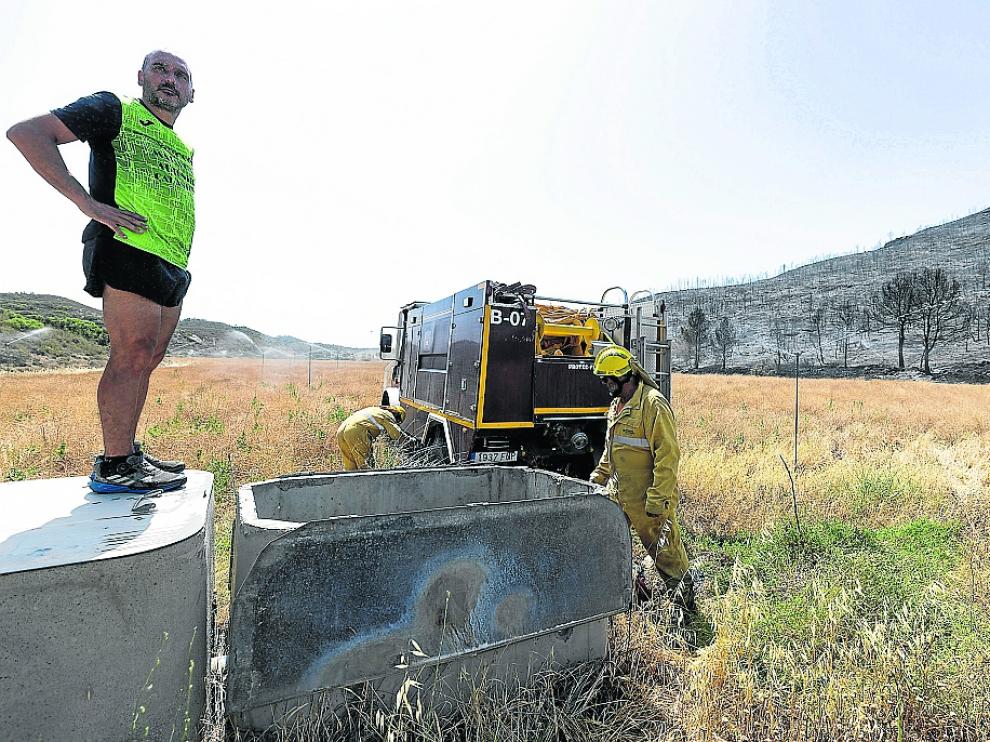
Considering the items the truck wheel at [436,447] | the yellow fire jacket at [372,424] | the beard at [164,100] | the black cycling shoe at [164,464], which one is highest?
the beard at [164,100]

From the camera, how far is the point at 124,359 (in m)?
2.33

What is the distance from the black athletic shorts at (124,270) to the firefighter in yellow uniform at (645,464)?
3174 millimetres

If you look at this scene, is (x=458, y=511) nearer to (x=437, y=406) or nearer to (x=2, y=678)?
(x=2, y=678)

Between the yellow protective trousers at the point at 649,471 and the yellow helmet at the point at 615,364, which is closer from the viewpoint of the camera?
the yellow protective trousers at the point at 649,471

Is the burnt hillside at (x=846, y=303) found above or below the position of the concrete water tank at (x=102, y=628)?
above

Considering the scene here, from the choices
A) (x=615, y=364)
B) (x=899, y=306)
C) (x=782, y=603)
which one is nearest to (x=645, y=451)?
(x=615, y=364)

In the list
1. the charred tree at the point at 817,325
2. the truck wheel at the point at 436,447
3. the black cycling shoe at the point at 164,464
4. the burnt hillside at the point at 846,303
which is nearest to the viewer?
the black cycling shoe at the point at 164,464

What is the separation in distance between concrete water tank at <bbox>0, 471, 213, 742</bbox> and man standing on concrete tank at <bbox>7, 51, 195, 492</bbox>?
21.4 inches

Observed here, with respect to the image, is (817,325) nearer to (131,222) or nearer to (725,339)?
(725,339)

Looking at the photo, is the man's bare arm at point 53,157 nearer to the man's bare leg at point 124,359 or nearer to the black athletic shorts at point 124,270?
the black athletic shorts at point 124,270

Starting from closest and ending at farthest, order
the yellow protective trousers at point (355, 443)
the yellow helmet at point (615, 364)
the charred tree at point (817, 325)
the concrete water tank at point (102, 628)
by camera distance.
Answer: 1. the concrete water tank at point (102, 628)
2. the yellow helmet at point (615, 364)
3. the yellow protective trousers at point (355, 443)
4. the charred tree at point (817, 325)

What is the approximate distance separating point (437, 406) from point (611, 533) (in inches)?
177

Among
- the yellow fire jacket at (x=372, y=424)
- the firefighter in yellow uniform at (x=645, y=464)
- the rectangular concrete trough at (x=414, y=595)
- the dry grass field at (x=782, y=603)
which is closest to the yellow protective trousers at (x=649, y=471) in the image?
the firefighter in yellow uniform at (x=645, y=464)

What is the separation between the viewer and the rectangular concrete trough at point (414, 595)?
5.98 ft
